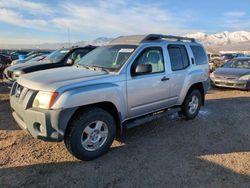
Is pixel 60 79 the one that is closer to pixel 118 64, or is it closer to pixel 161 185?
pixel 118 64

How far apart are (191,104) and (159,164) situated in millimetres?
2766

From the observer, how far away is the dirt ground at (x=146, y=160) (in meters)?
3.50

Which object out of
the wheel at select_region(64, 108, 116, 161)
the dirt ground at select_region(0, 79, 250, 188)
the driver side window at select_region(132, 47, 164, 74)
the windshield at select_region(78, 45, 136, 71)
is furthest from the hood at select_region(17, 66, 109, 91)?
the dirt ground at select_region(0, 79, 250, 188)

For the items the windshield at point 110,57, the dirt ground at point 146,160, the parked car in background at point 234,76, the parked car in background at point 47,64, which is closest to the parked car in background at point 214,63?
the parked car in background at point 234,76

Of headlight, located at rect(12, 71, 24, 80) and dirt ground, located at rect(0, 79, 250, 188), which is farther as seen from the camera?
headlight, located at rect(12, 71, 24, 80)

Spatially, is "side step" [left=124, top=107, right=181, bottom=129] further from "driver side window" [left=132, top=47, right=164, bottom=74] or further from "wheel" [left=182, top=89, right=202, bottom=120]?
"driver side window" [left=132, top=47, right=164, bottom=74]

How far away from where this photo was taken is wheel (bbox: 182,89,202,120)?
6160 millimetres

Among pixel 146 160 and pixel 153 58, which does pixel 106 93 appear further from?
pixel 153 58

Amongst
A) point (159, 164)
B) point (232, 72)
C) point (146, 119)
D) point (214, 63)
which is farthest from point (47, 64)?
point (214, 63)

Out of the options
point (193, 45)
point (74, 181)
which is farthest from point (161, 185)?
point (193, 45)

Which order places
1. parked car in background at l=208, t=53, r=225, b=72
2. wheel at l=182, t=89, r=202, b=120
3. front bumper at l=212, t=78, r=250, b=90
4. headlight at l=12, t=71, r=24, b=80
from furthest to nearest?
parked car in background at l=208, t=53, r=225, b=72, front bumper at l=212, t=78, r=250, b=90, headlight at l=12, t=71, r=24, b=80, wheel at l=182, t=89, r=202, b=120

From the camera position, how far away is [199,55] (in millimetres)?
6586

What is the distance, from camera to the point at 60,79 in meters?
3.95

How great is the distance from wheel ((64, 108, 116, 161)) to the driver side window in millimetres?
1276
